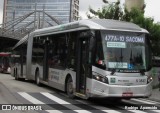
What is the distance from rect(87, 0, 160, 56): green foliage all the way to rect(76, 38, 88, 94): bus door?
15.9 meters

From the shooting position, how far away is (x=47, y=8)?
107375 mm

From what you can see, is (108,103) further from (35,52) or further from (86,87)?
(35,52)

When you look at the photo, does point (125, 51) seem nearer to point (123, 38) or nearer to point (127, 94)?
point (123, 38)

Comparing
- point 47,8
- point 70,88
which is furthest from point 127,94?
point 47,8

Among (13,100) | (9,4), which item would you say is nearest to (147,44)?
(13,100)

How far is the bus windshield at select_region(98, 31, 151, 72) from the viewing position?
1528cm

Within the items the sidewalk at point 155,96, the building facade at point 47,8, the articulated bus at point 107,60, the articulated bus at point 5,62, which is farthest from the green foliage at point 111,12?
the building facade at point 47,8

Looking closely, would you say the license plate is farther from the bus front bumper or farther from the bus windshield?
the bus windshield

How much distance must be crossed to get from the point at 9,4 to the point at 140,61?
9741 centimetres

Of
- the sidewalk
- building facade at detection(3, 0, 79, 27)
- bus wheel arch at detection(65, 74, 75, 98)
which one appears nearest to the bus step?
bus wheel arch at detection(65, 74, 75, 98)

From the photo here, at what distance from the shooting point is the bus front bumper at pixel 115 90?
49.0 ft

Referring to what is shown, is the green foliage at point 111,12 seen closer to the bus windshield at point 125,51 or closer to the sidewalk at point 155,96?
the sidewalk at point 155,96

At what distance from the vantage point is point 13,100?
16.0m

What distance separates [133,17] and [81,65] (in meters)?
17.8
